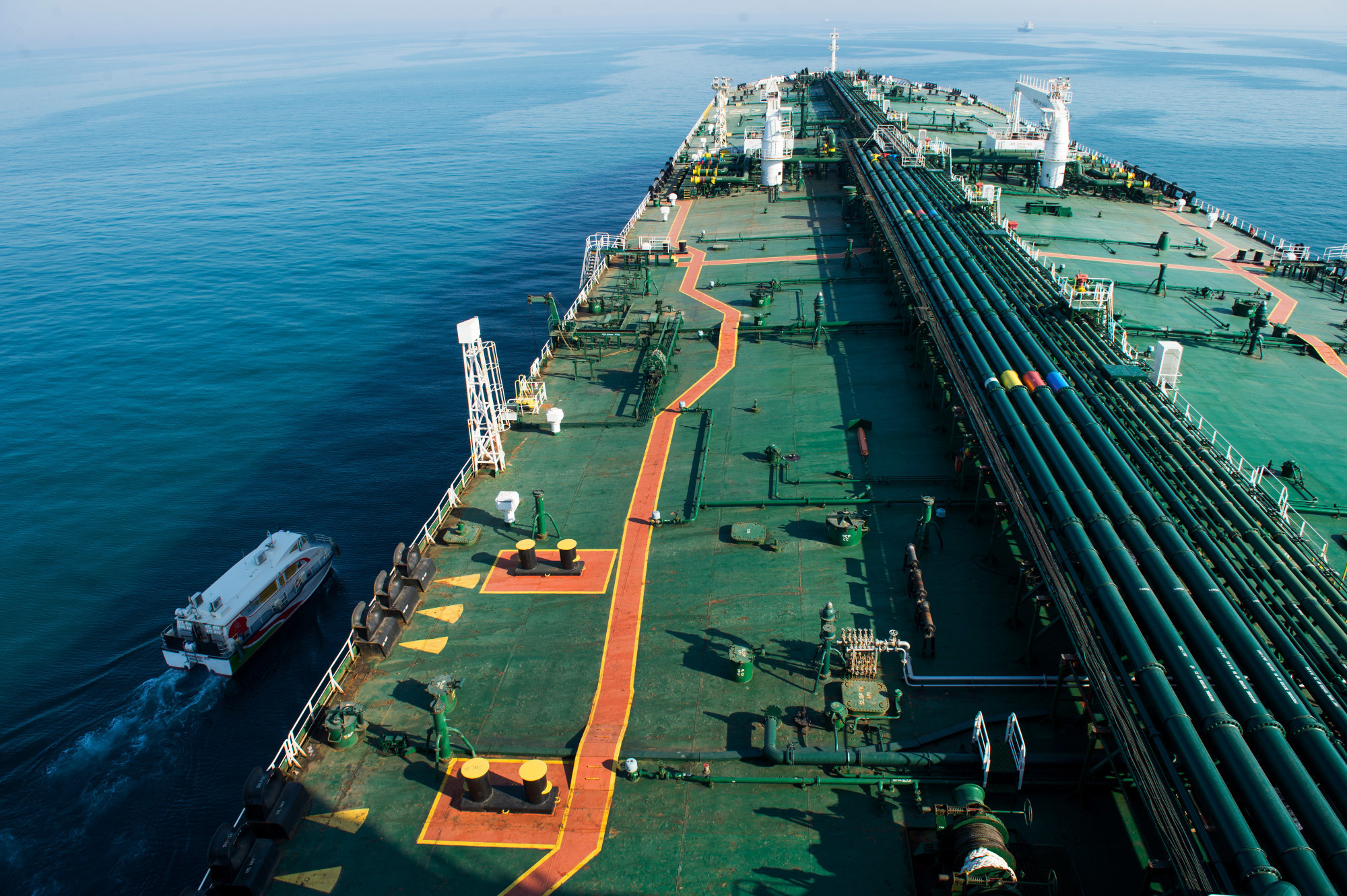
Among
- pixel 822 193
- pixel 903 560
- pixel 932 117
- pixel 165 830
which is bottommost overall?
pixel 165 830

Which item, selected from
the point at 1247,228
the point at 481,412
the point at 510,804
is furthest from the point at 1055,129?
the point at 510,804

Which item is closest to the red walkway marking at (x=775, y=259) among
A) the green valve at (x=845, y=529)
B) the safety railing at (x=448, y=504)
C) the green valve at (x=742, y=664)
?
the safety railing at (x=448, y=504)

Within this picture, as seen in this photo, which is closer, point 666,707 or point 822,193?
point 666,707

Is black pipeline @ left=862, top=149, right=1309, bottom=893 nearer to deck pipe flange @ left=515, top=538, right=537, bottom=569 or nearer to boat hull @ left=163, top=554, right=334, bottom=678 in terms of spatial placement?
deck pipe flange @ left=515, top=538, right=537, bottom=569

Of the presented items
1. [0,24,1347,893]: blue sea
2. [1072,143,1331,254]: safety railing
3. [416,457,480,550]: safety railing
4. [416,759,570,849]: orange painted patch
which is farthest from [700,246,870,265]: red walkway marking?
[416,759,570,849]: orange painted patch

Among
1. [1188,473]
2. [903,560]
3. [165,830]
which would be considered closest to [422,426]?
[165,830]

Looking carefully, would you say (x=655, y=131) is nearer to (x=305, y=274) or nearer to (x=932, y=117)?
(x=932, y=117)
